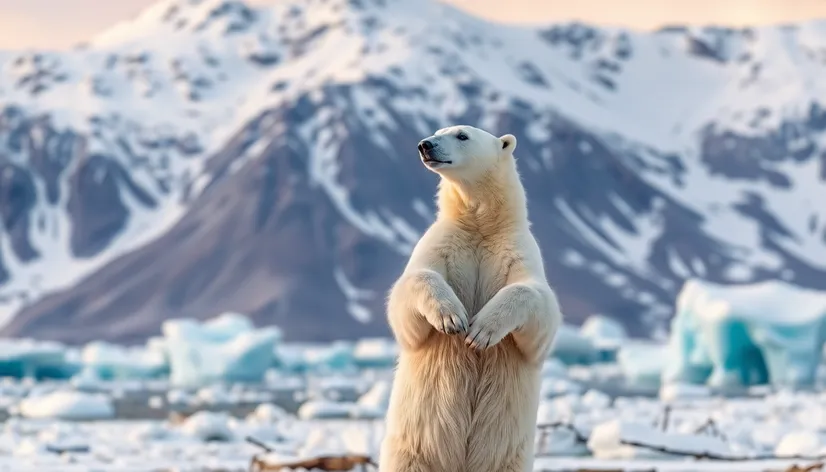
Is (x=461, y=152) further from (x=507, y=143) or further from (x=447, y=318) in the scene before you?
(x=447, y=318)

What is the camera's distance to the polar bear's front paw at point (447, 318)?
6.73 meters

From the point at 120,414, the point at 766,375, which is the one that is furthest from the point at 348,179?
the point at 120,414

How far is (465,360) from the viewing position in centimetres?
724

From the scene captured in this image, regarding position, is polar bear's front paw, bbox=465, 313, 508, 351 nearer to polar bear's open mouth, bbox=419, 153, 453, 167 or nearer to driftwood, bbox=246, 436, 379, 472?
polar bear's open mouth, bbox=419, 153, 453, 167

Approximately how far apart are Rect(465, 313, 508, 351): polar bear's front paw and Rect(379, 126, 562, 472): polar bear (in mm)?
183

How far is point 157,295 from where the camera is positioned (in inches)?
6762

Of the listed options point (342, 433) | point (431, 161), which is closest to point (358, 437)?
point (342, 433)

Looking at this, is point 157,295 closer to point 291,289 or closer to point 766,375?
point 291,289

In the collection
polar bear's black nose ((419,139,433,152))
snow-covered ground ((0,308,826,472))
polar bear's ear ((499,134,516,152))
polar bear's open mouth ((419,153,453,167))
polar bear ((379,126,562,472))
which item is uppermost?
snow-covered ground ((0,308,826,472))

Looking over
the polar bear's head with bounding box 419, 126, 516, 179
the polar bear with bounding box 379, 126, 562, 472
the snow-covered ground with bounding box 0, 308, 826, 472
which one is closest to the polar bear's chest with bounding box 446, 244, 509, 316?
the polar bear with bounding box 379, 126, 562, 472

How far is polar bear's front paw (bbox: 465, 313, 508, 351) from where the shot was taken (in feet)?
22.2

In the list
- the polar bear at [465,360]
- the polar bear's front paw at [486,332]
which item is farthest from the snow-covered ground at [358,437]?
the polar bear's front paw at [486,332]

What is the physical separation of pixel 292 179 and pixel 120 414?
5780 inches

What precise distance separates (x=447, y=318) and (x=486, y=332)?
22 cm
